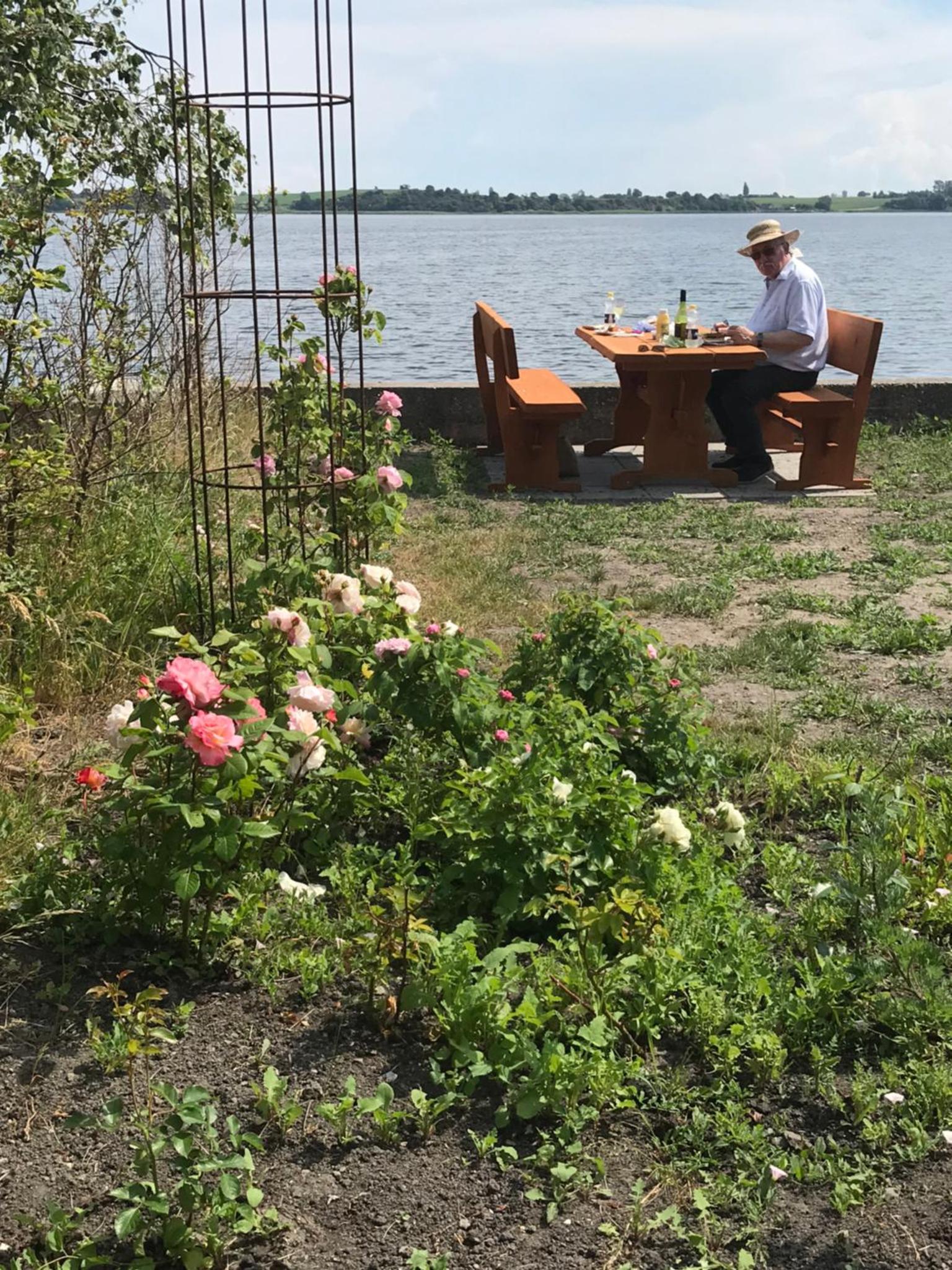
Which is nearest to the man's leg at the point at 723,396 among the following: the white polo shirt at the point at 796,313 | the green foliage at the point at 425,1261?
the white polo shirt at the point at 796,313

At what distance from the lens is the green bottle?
8906mm

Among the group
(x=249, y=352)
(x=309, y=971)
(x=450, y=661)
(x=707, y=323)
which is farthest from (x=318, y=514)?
(x=707, y=323)

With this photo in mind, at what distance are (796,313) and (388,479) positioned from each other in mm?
4829

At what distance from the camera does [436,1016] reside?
112 inches

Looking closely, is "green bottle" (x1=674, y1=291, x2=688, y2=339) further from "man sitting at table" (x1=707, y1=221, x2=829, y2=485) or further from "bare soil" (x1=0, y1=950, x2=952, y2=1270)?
"bare soil" (x1=0, y1=950, x2=952, y2=1270)

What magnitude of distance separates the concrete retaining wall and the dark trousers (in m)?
1.53

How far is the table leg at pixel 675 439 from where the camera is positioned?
883 centimetres

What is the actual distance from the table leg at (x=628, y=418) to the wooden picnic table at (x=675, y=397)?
1.21 ft

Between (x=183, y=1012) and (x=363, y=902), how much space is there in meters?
0.64

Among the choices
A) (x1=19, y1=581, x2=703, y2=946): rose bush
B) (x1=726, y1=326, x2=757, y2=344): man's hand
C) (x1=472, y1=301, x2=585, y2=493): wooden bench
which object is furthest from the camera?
(x1=726, y1=326, x2=757, y2=344): man's hand

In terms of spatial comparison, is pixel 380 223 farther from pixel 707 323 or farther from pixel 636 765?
pixel 636 765

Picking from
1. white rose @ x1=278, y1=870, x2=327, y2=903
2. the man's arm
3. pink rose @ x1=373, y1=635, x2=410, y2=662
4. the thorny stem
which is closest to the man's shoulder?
the man's arm

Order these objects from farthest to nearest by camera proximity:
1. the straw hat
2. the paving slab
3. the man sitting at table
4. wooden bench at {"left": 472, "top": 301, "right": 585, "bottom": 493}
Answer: the man sitting at table, the straw hat, the paving slab, wooden bench at {"left": 472, "top": 301, "right": 585, "bottom": 493}

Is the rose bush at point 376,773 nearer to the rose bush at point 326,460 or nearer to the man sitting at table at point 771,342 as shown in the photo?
the rose bush at point 326,460
